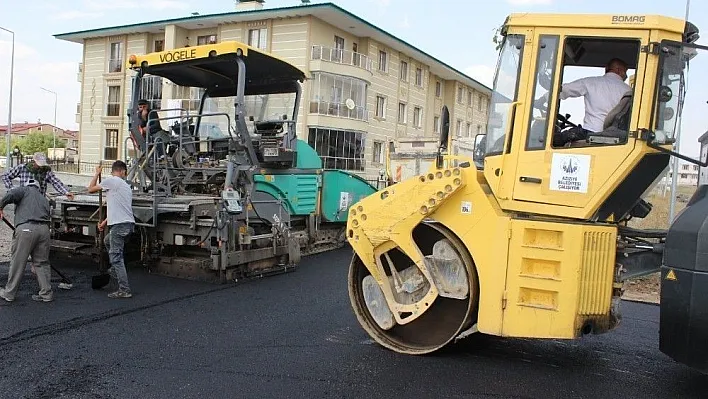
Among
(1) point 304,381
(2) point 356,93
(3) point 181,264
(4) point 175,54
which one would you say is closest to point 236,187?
(3) point 181,264

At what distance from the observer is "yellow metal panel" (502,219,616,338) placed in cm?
411

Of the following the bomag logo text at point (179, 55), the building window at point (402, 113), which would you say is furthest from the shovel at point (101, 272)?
the building window at point (402, 113)

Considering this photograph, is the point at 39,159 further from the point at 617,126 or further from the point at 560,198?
the point at 617,126

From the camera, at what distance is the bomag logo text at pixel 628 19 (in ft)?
13.2

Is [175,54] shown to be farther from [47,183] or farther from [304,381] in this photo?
[304,381]

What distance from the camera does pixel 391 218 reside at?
4.80m

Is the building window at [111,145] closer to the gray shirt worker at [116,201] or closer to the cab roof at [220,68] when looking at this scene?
the cab roof at [220,68]

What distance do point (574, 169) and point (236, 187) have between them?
5042 mm

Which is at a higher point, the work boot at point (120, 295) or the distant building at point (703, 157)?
the distant building at point (703, 157)

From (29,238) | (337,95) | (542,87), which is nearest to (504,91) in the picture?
(542,87)

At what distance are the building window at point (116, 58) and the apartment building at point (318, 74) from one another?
0.19ft

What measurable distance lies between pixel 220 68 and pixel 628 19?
6.07 metres

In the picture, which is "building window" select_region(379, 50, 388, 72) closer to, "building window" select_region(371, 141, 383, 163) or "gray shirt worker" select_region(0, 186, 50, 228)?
"building window" select_region(371, 141, 383, 163)

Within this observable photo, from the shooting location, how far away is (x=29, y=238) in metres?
6.13
